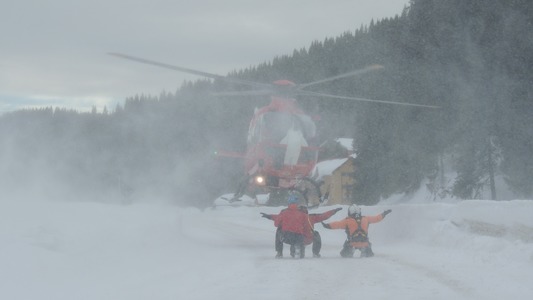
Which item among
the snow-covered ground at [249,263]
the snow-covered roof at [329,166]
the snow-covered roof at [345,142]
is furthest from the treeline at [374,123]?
the snow-covered ground at [249,263]

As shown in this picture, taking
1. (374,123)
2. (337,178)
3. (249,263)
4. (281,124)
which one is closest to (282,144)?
(281,124)

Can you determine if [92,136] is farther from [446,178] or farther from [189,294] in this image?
[189,294]

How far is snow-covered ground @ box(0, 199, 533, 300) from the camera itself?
394 inches

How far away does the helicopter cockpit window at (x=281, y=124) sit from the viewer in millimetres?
23203

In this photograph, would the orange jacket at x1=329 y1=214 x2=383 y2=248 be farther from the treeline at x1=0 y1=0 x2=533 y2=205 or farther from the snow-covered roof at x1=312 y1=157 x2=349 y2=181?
the snow-covered roof at x1=312 y1=157 x2=349 y2=181

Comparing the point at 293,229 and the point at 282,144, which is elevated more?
the point at 282,144

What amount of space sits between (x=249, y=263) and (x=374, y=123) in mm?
38225

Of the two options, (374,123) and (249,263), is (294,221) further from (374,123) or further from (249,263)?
(374,123)

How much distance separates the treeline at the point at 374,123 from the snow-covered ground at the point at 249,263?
920cm

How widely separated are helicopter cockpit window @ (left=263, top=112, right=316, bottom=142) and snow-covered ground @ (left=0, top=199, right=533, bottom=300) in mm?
4699

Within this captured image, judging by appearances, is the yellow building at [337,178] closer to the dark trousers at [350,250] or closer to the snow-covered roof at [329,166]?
the snow-covered roof at [329,166]

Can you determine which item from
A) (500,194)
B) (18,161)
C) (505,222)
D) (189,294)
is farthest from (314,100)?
(189,294)

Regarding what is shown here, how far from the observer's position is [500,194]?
36.8m

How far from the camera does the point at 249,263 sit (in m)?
13.9
